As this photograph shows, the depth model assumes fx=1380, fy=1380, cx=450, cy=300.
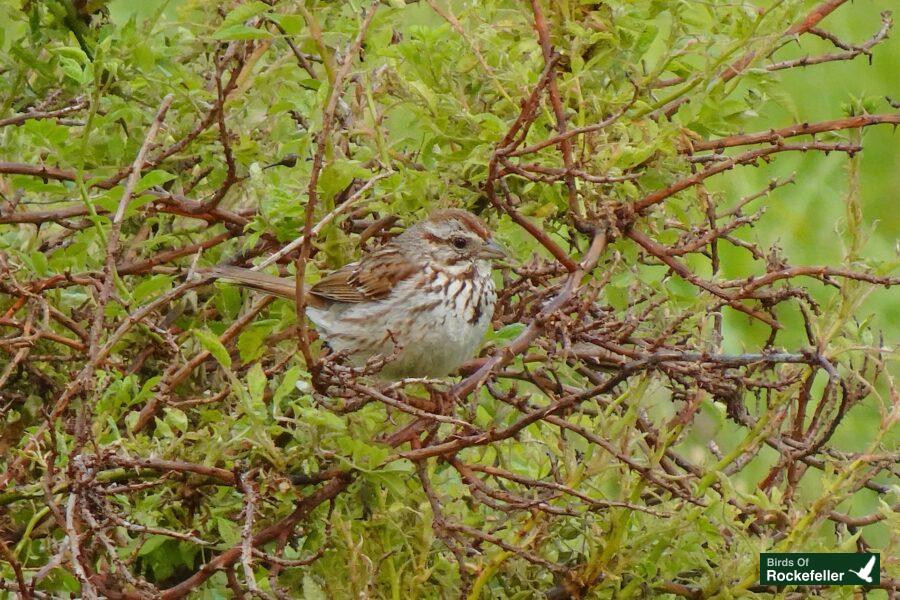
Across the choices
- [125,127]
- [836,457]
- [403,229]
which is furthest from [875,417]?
[125,127]

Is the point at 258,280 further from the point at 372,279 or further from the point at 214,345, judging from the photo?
the point at 372,279

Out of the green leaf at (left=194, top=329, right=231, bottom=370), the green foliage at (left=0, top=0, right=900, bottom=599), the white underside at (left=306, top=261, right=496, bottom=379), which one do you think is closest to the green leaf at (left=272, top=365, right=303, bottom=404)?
the green foliage at (left=0, top=0, right=900, bottom=599)

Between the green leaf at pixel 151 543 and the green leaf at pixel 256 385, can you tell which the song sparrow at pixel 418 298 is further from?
the green leaf at pixel 151 543

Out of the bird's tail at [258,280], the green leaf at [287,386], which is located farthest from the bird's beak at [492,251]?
the green leaf at [287,386]

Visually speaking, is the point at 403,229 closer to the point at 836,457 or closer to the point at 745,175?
the point at 836,457

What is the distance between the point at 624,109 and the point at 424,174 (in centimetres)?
47

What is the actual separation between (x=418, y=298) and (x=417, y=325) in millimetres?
130

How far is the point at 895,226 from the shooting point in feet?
19.9

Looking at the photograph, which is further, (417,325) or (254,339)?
(417,325)

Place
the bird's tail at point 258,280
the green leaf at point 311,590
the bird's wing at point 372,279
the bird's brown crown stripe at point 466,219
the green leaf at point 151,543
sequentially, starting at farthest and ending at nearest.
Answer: the bird's wing at point 372,279 → the bird's brown crown stripe at point 466,219 → the bird's tail at point 258,280 → the green leaf at point 151,543 → the green leaf at point 311,590

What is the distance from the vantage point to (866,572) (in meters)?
2.81

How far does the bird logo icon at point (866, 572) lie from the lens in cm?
278

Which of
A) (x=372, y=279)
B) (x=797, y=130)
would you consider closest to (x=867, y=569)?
(x=797, y=130)

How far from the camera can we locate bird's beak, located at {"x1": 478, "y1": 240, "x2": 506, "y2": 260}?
3.49 metres
